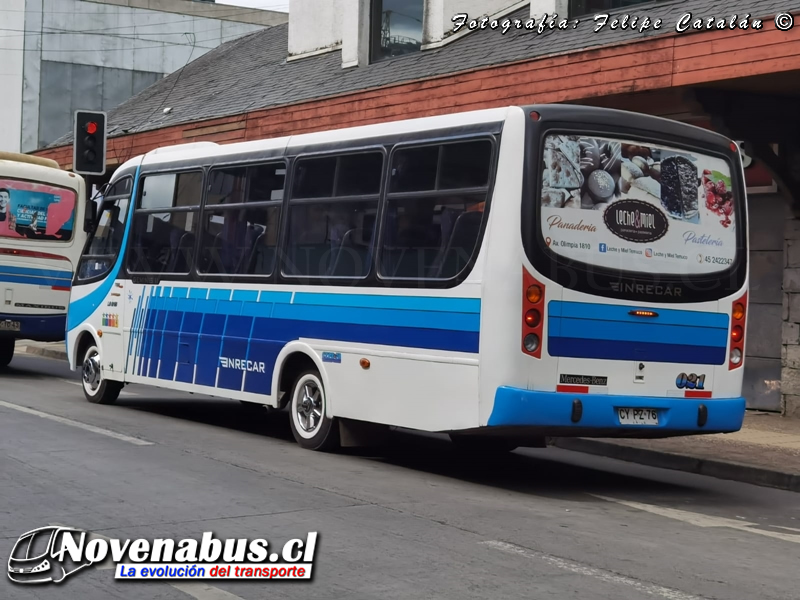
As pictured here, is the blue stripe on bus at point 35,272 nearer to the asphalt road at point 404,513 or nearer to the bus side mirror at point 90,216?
the bus side mirror at point 90,216

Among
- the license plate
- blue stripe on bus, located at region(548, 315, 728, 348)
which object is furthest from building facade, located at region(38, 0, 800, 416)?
the license plate

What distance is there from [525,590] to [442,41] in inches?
626

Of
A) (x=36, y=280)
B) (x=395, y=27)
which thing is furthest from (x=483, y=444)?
(x=395, y=27)

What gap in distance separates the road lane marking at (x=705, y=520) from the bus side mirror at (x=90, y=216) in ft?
26.4

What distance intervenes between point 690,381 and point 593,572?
3.65 meters

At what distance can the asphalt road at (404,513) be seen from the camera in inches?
244

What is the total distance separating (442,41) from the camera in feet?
68.7

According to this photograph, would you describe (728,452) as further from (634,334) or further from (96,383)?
(96,383)

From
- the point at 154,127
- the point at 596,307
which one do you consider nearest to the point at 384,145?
the point at 596,307

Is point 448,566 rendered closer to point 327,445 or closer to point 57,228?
point 327,445

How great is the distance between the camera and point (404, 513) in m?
8.07

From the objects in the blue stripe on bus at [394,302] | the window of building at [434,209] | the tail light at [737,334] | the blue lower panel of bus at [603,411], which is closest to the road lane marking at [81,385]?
the blue stripe on bus at [394,302]

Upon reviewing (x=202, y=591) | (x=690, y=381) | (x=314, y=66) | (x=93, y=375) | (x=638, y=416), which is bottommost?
(x=202, y=591)

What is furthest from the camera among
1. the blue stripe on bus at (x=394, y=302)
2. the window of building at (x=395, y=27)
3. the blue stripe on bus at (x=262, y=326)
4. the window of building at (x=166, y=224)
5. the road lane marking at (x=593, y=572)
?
the window of building at (x=395, y=27)
